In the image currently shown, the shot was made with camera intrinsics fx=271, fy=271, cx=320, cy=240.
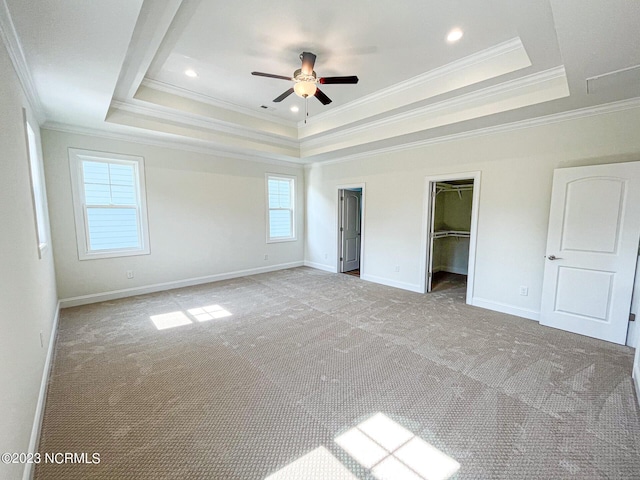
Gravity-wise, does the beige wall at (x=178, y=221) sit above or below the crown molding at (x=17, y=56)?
below

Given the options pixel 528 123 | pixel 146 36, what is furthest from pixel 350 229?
pixel 146 36

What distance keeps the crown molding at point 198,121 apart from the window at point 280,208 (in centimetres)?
108

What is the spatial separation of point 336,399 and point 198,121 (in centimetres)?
438

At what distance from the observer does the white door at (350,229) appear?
6367 mm

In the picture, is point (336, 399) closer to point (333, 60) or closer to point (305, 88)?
A: point (305, 88)

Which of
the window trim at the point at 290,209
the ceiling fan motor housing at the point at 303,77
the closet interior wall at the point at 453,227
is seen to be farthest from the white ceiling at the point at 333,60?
the closet interior wall at the point at 453,227

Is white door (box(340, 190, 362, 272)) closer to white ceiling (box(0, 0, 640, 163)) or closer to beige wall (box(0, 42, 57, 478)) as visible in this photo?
white ceiling (box(0, 0, 640, 163))

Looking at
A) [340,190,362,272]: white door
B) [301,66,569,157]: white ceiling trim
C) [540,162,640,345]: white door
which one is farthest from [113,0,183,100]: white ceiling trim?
[540,162,640,345]: white door

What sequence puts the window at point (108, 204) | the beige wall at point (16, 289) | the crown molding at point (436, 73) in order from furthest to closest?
the window at point (108, 204), the crown molding at point (436, 73), the beige wall at point (16, 289)

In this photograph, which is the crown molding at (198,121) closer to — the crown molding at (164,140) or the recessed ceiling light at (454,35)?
the crown molding at (164,140)

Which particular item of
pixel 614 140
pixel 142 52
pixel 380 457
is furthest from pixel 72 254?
pixel 614 140

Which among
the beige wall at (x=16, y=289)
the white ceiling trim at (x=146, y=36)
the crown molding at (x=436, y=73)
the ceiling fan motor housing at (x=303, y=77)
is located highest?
the crown molding at (x=436, y=73)

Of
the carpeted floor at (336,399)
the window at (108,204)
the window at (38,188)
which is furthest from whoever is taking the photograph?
the window at (108,204)

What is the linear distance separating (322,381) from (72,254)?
4220mm
